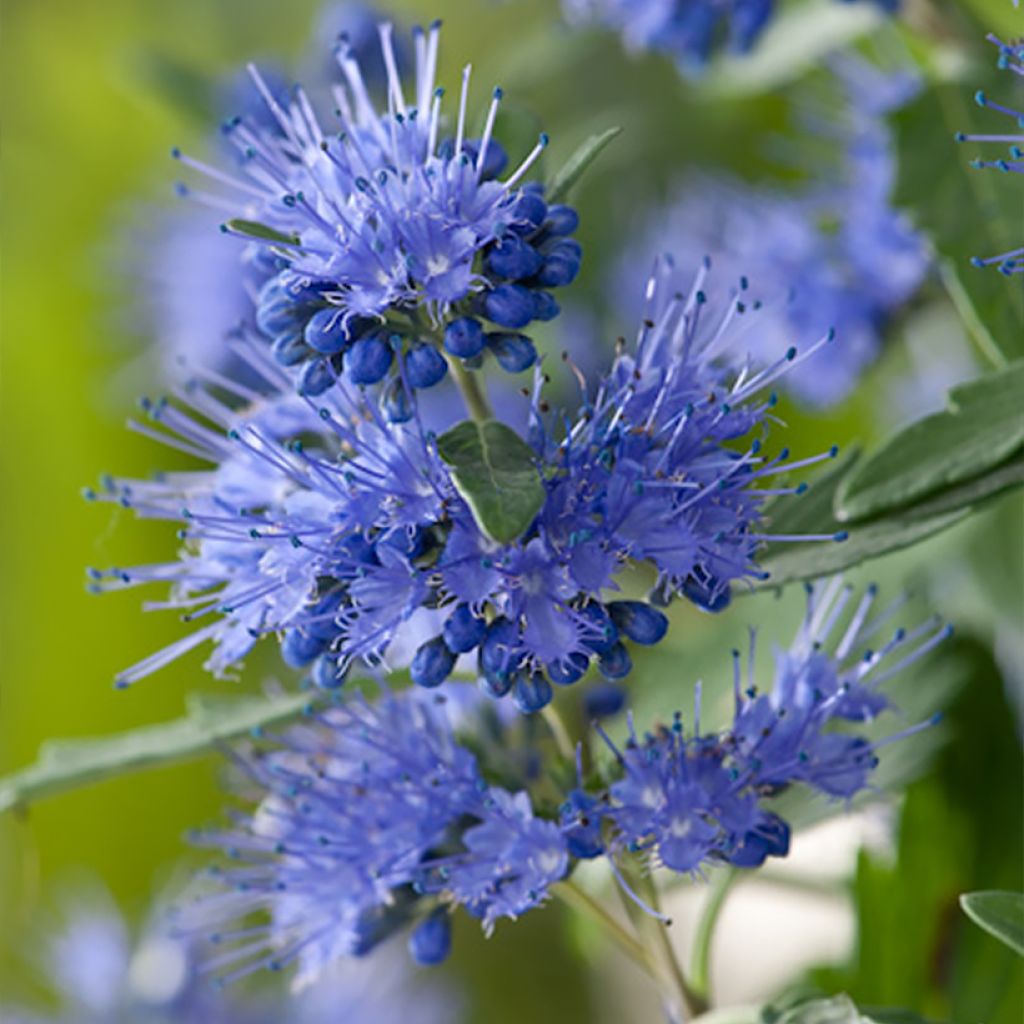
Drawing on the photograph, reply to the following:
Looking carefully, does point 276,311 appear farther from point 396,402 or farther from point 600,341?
point 600,341

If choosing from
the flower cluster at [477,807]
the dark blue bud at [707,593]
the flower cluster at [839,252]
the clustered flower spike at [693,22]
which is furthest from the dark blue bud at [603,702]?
the clustered flower spike at [693,22]

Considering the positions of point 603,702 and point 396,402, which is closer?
point 396,402

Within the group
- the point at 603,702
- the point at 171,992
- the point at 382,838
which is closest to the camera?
the point at 382,838

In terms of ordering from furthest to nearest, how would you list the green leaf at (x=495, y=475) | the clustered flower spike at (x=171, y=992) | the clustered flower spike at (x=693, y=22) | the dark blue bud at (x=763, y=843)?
the clustered flower spike at (x=171, y=992), the clustered flower spike at (x=693, y=22), the dark blue bud at (x=763, y=843), the green leaf at (x=495, y=475)

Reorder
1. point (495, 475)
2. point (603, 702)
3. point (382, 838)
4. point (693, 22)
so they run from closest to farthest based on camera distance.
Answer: point (495, 475), point (382, 838), point (603, 702), point (693, 22)

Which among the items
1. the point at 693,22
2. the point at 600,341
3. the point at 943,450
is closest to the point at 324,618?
the point at 943,450

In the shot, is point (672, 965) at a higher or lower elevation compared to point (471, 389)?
lower

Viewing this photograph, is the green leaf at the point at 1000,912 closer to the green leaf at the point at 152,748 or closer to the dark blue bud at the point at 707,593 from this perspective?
the dark blue bud at the point at 707,593
